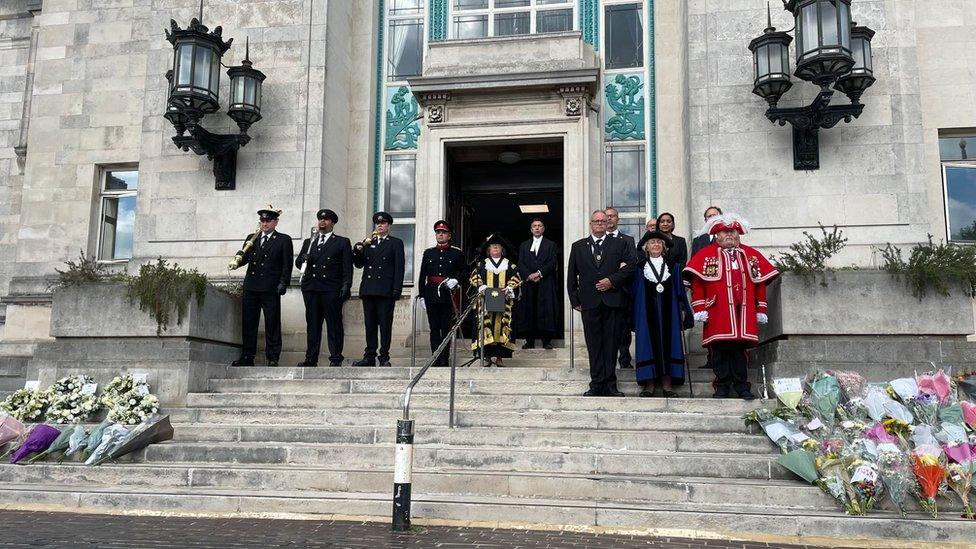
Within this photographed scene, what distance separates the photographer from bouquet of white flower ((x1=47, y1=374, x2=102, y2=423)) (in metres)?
9.27

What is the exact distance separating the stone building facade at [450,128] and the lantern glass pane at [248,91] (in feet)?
1.75

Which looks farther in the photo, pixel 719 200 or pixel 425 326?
pixel 425 326

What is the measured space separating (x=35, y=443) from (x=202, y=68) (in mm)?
5943

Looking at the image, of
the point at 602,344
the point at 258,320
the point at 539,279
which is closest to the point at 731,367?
the point at 602,344

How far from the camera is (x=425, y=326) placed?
12977 millimetres

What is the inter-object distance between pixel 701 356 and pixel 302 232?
590 cm

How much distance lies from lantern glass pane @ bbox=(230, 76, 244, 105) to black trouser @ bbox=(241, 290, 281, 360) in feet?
10.8

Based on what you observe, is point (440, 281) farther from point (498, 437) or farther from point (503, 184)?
point (503, 184)

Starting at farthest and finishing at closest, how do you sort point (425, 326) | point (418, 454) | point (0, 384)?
point (425, 326) → point (0, 384) → point (418, 454)

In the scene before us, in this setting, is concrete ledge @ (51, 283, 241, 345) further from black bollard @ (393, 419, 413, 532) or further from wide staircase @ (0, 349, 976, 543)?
black bollard @ (393, 419, 413, 532)

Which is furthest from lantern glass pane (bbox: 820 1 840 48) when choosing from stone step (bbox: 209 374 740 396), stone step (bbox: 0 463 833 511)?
stone step (bbox: 0 463 833 511)

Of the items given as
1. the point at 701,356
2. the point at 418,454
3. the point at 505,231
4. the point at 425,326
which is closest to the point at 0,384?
the point at 425,326

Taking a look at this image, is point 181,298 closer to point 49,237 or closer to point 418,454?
point 418,454

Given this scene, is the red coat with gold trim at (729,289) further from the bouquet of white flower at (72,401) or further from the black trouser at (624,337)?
the bouquet of white flower at (72,401)
